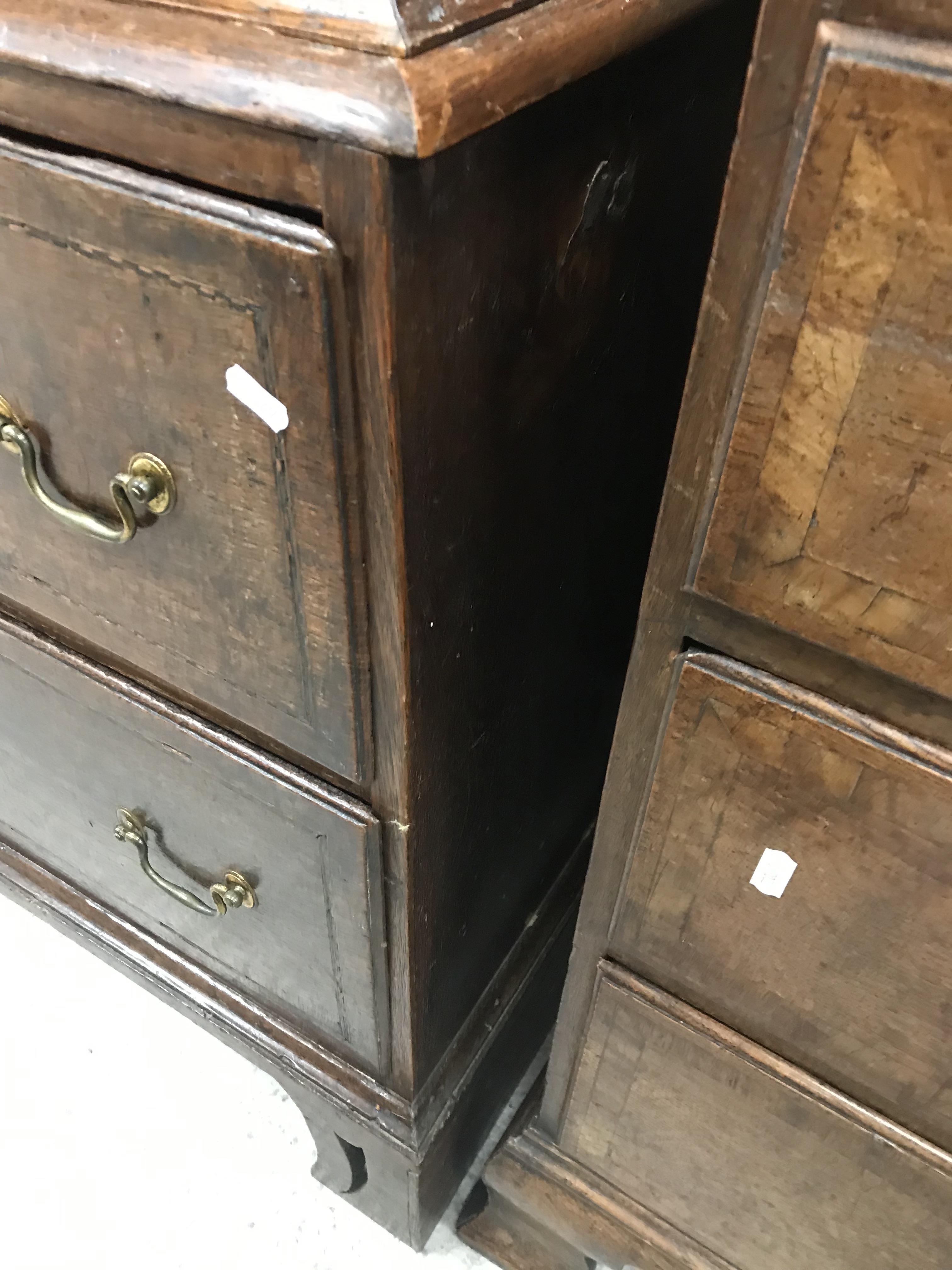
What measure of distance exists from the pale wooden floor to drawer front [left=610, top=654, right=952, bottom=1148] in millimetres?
518

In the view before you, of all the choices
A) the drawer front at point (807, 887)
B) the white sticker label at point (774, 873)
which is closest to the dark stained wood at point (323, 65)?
the drawer front at point (807, 887)

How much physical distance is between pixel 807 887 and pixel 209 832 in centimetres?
38

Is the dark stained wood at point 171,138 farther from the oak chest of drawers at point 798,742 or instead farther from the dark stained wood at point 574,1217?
the dark stained wood at point 574,1217

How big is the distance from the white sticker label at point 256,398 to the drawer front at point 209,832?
23 centimetres

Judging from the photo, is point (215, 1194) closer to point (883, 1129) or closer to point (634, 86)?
point (883, 1129)

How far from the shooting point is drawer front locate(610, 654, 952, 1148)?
0.42 metres

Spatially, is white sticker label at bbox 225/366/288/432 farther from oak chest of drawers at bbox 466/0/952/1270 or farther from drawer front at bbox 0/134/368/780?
oak chest of drawers at bbox 466/0/952/1270

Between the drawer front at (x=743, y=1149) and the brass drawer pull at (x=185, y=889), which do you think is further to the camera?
the brass drawer pull at (x=185, y=889)

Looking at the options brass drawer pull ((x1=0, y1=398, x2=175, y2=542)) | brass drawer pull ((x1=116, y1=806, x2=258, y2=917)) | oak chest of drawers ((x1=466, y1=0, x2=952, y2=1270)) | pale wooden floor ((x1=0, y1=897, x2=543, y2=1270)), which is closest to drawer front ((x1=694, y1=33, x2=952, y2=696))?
oak chest of drawers ((x1=466, y1=0, x2=952, y2=1270))

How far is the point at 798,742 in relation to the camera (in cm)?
43

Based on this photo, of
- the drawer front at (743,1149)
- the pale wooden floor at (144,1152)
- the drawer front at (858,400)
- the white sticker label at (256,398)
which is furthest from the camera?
the pale wooden floor at (144,1152)

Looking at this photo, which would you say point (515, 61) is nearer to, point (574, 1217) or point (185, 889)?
point (185, 889)

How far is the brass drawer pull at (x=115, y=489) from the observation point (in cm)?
45

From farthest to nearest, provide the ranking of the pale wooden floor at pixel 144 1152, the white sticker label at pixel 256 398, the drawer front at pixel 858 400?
the pale wooden floor at pixel 144 1152 → the white sticker label at pixel 256 398 → the drawer front at pixel 858 400
